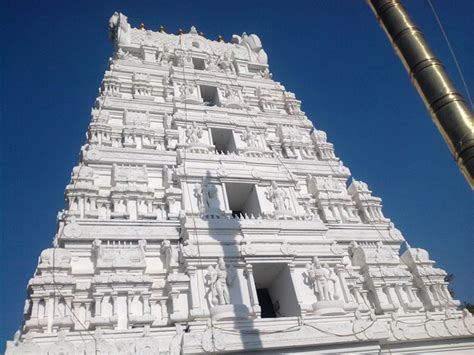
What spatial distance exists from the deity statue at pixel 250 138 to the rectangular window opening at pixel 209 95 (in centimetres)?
344

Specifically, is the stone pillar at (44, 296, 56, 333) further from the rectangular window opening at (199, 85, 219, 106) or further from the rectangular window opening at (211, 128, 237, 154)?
the rectangular window opening at (199, 85, 219, 106)

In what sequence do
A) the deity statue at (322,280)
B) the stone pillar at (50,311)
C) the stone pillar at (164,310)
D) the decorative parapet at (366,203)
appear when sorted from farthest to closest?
the decorative parapet at (366,203) → the deity statue at (322,280) → the stone pillar at (164,310) → the stone pillar at (50,311)

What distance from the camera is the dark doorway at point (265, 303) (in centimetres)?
1345

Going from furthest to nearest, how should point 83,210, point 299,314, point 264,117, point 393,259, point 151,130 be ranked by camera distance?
point 264,117 → point 151,130 → point 393,259 → point 83,210 → point 299,314

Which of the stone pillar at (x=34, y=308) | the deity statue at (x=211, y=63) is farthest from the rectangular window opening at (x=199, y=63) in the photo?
the stone pillar at (x=34, y=308)

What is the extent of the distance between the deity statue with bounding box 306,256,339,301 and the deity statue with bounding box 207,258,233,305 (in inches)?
104

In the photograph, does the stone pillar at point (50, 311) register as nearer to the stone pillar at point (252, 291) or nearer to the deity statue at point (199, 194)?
the stone pillar at point (252, 291)

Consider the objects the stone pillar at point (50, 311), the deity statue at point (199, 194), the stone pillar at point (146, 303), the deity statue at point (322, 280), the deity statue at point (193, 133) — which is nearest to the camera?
the stone pillar at point (50, 311)

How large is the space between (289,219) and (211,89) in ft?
32.8

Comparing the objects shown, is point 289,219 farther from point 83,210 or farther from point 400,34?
point 400,34

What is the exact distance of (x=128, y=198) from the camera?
13.8 metres

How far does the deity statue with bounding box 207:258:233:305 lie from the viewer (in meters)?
11.2

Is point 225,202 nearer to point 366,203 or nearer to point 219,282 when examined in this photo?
point 219,282

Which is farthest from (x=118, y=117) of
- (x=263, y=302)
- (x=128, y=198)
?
(x=263, y=302)
